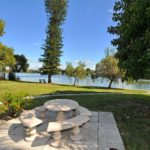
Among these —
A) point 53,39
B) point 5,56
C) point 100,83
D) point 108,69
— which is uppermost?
point 53,39

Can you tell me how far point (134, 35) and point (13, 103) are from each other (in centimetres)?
490

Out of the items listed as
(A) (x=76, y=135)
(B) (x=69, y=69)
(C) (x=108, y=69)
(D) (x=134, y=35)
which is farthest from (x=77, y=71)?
(A) (x=76, y=135)

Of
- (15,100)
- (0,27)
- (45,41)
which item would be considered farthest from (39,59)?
(15,100)

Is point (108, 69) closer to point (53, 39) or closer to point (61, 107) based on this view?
point (53, 39)

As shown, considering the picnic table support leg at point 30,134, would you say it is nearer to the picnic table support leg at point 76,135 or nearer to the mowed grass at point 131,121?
the picnic table support leg at point 76,135

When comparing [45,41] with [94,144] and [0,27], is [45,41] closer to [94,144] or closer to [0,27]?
[0,27]

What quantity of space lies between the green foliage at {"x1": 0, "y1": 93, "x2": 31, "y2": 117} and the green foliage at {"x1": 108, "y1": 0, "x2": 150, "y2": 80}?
3.89 m

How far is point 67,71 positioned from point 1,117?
29628 mm

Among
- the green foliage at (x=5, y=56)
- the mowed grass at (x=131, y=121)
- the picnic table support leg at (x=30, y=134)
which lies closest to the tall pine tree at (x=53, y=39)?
the green foliage at (x=5, y=56)

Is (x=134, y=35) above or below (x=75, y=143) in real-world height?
above

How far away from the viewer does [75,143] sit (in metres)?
5.85

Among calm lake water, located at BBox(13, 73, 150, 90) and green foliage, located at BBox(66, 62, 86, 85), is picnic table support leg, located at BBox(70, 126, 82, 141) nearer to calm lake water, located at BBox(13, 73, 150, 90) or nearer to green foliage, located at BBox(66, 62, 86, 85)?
calm lake water, located at BBox(13, 73, 150, 90)

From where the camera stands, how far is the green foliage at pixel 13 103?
8.33m

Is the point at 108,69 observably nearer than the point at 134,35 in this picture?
No
